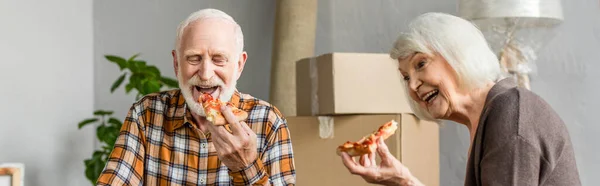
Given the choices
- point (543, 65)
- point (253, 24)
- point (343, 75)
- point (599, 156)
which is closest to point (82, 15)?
point (253, 24)

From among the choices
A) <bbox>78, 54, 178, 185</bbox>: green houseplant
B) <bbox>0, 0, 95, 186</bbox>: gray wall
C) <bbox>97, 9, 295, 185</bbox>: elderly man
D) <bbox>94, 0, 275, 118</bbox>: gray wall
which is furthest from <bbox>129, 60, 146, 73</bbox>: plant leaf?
<bbox>97, 9, 295, 185</bbox>: elderly man

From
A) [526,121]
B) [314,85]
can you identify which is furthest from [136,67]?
[526,121]

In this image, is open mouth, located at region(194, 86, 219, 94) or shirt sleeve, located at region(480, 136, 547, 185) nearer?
shirt sleeve, located at region(480, 136, 547, 185)

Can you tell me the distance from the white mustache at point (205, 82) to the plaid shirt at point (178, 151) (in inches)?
4.1

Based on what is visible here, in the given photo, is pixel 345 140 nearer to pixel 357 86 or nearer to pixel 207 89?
pixel 357 86

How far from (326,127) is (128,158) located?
3.47 ft

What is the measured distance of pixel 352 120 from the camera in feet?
9.23

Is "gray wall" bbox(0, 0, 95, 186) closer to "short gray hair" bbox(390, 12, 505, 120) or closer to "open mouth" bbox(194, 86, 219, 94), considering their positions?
"open mouth" bbox(194, 86, 219, 94)

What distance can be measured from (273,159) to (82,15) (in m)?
2.40

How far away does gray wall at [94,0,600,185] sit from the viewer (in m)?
2.96

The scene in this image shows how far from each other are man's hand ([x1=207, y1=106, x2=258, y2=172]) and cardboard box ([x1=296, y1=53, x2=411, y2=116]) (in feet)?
3.28

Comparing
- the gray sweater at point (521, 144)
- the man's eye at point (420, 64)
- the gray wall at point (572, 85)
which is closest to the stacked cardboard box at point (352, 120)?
the gray wall at point (572, 85)

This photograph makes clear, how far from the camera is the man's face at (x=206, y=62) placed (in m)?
1.87

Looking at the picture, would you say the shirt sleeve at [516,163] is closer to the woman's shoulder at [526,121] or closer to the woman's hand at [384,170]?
the woman's shoulder at [526,121]
